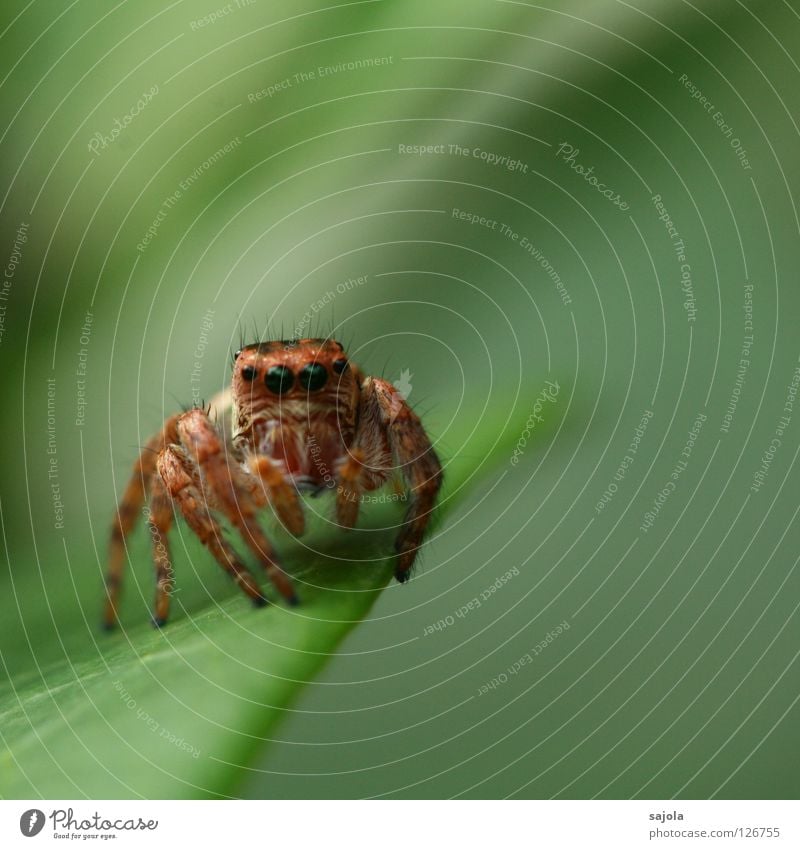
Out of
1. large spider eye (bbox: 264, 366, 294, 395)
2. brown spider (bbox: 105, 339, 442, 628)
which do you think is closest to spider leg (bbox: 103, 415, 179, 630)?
brown spider (bbox: 105, 339, 442, 628)

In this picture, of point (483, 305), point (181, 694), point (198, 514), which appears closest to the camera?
point (181, 694)

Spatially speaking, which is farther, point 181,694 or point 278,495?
point 278,495

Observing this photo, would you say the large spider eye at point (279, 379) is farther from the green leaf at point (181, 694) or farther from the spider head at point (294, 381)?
the green leaf at point (181, 694)
